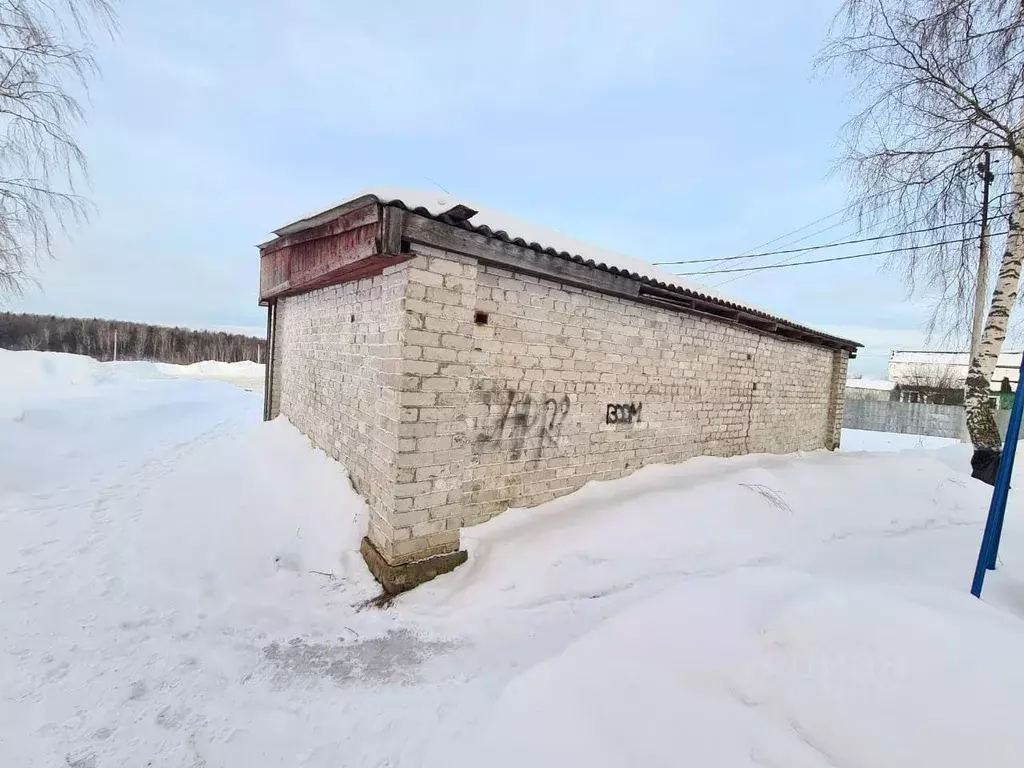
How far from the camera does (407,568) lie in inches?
141

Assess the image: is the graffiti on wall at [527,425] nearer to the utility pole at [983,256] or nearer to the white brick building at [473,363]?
the white brick building at [473,363]

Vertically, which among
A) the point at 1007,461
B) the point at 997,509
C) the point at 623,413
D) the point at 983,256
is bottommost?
the point at 997,509

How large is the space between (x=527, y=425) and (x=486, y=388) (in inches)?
25.4

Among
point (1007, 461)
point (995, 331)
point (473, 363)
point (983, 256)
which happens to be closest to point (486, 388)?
point (473, 363)

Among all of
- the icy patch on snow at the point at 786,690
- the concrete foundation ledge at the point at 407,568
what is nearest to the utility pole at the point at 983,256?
the icy patch on snow at the point at 786,690

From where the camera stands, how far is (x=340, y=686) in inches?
104

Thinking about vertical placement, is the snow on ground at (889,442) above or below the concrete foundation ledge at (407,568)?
above

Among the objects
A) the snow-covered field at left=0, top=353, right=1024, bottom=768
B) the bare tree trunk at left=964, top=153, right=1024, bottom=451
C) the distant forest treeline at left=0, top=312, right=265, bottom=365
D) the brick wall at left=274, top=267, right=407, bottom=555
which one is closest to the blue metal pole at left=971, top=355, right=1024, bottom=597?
the snow-covered field at left=0, top=353, right=1024, bottom=768

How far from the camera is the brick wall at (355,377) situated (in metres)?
3.65

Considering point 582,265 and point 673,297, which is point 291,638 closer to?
point 582,265

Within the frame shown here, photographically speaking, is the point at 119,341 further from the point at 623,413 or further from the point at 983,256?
the point at 983,256

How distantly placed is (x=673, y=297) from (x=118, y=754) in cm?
626

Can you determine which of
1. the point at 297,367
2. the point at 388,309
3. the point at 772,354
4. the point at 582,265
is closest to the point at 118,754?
the point at 388,309

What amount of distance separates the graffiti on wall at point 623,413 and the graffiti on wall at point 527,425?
27.3 inches
